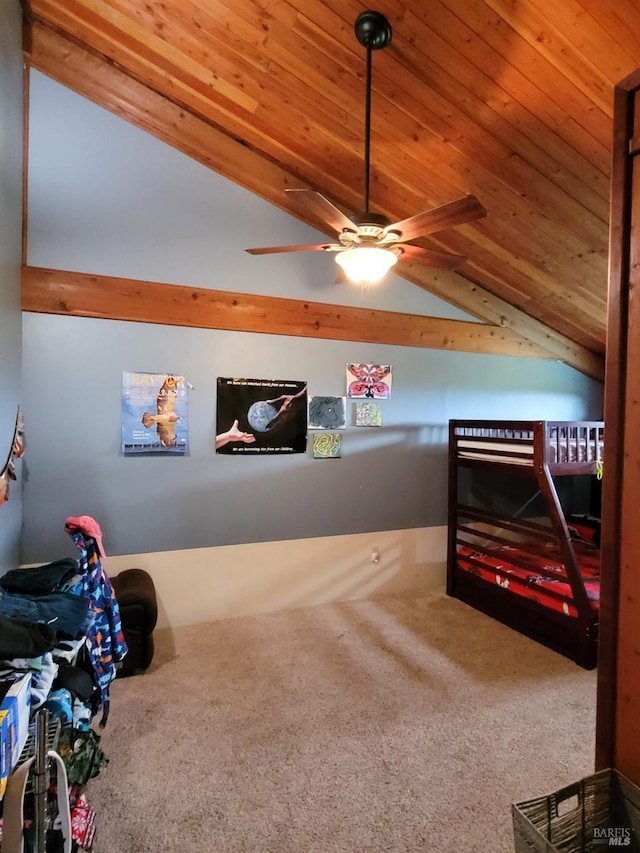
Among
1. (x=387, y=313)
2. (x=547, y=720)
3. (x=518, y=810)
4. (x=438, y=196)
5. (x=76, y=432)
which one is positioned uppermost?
(x=438, y=196)

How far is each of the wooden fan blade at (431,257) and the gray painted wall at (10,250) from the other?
6.71 ft

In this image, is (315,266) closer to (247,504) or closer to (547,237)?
(547,237)

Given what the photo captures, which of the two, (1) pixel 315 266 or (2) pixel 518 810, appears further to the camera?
(1) pixel 315 266

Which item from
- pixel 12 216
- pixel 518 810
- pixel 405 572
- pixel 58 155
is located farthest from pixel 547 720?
pixel 58 155

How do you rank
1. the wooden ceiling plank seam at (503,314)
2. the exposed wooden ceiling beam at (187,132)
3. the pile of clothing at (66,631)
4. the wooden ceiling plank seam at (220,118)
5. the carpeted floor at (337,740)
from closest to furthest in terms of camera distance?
the pile of clothing at (66,631), the carpeted floor at (337,740), the wooden ceiling plank seam at (220,118), the exposed wooden ceiling beam at (187,132), the wooden ceiling plank seam at (503,314)

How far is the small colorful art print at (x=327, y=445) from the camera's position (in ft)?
11.6

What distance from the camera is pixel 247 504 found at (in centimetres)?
335

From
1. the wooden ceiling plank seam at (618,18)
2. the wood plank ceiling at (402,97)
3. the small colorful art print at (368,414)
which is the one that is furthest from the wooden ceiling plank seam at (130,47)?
the small colorful art print at (368,414)

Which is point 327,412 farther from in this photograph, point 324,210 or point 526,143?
point 526,143

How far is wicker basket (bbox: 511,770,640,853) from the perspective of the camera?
4.02 feet

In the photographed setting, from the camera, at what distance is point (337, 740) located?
204 cm

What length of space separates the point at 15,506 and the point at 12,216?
5.36ft

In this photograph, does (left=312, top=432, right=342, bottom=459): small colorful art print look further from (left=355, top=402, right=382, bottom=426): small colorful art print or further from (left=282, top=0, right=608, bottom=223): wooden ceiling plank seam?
(left=282, top=0, right=608, bottom=223): wooden ceiling plank seam

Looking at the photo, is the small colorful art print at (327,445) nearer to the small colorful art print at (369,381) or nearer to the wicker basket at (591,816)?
the small colorful art print at (369,381)
